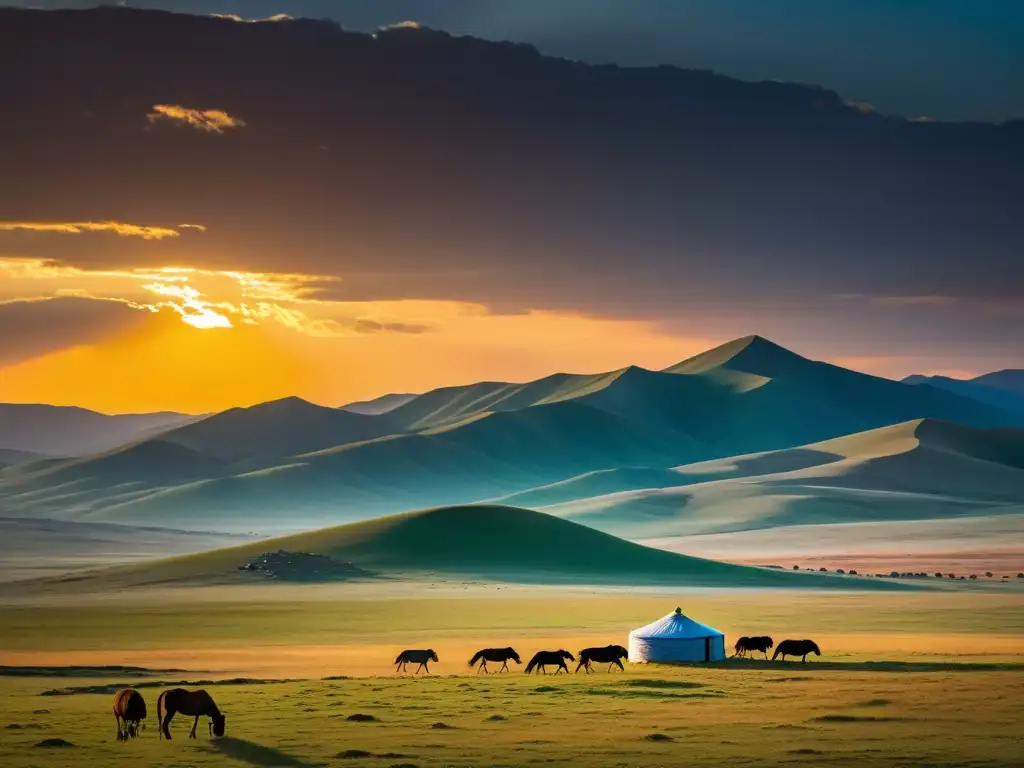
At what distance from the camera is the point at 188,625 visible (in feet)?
321

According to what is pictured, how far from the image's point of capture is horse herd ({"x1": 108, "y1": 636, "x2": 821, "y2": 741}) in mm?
40156

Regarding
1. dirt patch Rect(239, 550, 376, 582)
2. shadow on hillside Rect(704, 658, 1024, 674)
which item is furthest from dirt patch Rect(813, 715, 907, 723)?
dirt patch Rect(239, 550, 376, 582)

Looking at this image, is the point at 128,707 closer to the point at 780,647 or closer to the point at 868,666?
the point at 780,647

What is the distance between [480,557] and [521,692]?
107 m

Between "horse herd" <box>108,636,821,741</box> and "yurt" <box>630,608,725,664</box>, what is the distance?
44.1 inches

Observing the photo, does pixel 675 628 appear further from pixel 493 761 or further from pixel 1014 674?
pixel 493 761

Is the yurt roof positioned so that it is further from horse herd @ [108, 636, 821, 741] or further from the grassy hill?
the grassy hill

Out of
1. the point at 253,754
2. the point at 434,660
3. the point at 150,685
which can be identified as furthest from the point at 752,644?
the point at 253,754

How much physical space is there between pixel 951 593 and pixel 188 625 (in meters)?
61.7

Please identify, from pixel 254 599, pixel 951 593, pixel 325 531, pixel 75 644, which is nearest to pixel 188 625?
pixel 75 644

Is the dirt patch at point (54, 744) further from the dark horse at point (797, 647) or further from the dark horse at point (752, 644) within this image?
the dark horse at point (752, 644)

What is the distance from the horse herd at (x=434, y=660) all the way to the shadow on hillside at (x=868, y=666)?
3.13ft

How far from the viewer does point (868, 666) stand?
6272cm

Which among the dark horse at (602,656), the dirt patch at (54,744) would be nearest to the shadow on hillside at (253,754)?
Answer: the dirt patch at (54,744)
